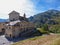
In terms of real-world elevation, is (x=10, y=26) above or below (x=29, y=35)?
above

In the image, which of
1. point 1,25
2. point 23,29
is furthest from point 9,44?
point 1,25

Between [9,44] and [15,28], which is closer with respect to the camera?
[9,44]

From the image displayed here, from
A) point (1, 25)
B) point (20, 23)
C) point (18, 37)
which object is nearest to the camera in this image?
point (18, 37)

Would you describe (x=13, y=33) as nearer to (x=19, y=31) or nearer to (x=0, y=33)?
(x=19, y=31)

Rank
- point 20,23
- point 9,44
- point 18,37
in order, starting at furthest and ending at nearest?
1. point 20,23
2. point 18,37
3. point 9,44

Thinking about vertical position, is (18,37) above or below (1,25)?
below

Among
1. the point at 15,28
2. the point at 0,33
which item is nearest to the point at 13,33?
the point at 15,28

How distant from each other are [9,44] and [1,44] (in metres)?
3.28

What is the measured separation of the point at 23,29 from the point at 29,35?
6331 mm

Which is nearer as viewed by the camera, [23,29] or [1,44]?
[1,44]

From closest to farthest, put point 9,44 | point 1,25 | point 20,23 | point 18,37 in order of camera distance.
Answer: point 9,44 → point 18,37 → point 20,23 → point 1,25

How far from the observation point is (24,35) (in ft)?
253

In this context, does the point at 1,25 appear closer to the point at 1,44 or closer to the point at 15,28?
the point at 15,28

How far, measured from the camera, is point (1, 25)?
88.6m
